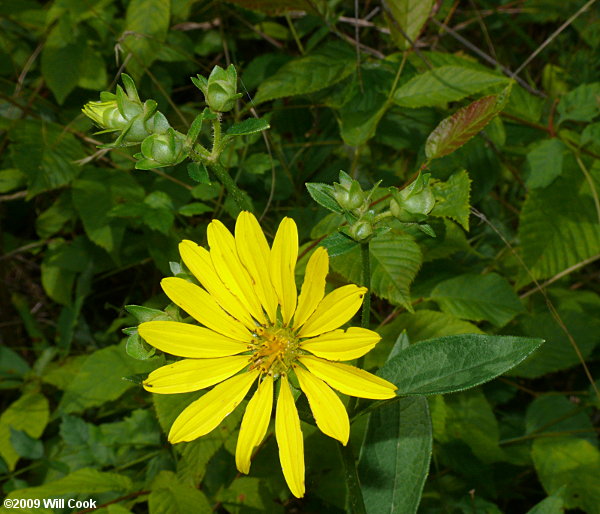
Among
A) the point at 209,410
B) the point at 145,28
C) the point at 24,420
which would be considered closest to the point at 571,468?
the point at 209,410

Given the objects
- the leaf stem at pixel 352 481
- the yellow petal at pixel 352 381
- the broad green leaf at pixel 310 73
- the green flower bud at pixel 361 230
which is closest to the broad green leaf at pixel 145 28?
the broad green leaf at pixel 310 73

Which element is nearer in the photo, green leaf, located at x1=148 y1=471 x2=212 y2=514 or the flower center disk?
the flower center disk

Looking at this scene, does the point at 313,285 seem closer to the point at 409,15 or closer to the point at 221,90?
the point at 221,90

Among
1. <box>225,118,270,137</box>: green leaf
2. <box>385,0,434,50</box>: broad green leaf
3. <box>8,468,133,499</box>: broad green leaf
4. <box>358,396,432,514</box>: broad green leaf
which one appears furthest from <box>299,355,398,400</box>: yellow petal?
<box>385,0,434,50</box>: broad green leaf

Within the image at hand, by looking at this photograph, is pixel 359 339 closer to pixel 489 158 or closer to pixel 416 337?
pixel 416 337

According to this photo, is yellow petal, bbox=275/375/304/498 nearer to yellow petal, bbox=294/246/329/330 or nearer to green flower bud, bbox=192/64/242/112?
yellow petal, bbox=294/246/329/330

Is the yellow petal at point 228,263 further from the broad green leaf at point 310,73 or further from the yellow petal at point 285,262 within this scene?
the broad green leaf at point 310,73

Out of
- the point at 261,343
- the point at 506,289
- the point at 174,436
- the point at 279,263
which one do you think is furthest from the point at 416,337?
the point at 174,436
